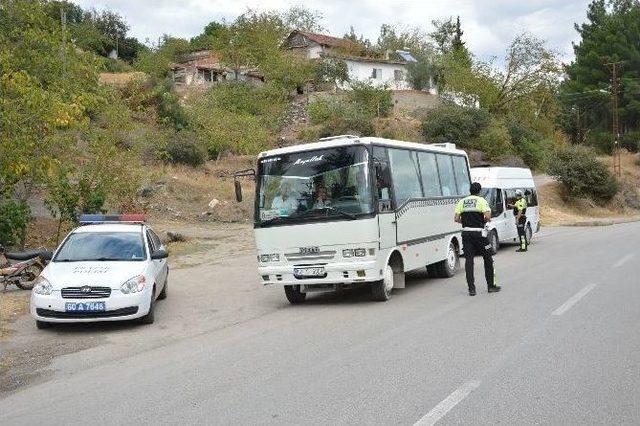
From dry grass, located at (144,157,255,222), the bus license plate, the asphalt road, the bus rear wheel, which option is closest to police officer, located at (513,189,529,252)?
the bus rear wheel

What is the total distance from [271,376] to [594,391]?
3.13m

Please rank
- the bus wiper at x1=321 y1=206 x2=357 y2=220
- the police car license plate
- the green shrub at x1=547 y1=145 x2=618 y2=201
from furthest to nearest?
the green shrub at x1=547 y1=145 x2=618 y2=201 < the bus wiper at x1=321 y1=206 x2=357 y2=220 < the police car license plate

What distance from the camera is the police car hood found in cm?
A: 1073

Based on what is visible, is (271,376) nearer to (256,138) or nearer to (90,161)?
(90,161)

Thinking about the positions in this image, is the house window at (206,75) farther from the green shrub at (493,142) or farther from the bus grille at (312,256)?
the bus grille at (312,256)

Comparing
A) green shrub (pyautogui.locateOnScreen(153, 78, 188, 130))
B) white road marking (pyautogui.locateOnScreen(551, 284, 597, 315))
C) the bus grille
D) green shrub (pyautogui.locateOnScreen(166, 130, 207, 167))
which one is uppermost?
green shrub (pyautogui.locateOnScreen(153, 78, 188, 130))

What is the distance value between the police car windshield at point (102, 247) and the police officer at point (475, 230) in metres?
5.86

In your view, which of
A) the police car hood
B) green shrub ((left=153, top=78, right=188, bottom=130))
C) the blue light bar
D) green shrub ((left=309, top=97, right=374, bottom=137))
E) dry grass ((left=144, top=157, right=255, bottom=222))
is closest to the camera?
the police car hood

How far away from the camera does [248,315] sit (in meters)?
12.1

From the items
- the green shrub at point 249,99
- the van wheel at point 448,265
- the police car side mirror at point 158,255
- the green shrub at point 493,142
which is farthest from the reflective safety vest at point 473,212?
the green shrub at point 249,99

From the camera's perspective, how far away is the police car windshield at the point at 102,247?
39.5ft

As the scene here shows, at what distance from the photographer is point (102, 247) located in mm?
12398

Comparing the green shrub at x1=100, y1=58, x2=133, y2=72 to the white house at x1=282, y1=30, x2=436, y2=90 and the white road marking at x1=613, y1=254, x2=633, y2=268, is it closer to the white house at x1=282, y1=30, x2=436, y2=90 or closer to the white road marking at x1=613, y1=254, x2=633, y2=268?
the white house at x1=282, y1=30, x2=436, y2=90

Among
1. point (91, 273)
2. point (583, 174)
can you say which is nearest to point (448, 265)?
point (91, 273)
